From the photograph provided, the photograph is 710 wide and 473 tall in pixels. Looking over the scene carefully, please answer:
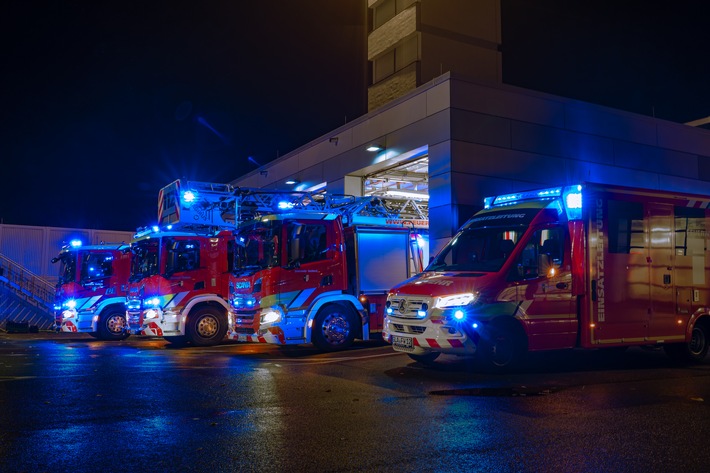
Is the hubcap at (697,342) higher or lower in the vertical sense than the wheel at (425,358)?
higher

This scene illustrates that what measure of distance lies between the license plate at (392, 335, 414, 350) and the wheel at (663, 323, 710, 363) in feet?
16.9

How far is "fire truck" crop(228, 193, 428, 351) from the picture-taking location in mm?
13539

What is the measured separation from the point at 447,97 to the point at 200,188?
7.11m

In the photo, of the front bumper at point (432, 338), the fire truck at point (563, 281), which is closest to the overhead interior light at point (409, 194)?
the fire truck at point (563, 281)

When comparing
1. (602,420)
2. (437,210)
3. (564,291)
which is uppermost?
(437,210)

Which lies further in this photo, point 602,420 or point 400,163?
point 400,163

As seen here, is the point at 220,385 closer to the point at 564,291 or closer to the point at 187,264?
the point at 564,291

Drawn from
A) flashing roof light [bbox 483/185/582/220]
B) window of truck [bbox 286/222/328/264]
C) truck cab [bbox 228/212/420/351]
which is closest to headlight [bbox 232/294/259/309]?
truck cab [bbox 228/212/420/351]

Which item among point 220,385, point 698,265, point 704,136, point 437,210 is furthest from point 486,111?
point 220,385

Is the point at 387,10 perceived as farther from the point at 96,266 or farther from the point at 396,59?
the point at 96,266

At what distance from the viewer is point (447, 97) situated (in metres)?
18.2

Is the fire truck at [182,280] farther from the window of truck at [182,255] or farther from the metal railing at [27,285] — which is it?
the metal railing at [27,285]

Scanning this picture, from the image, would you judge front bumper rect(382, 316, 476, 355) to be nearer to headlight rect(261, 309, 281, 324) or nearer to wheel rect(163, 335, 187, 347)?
headlight rect(261, 309, 281, 324)

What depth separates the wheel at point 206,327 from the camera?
16.1 metres
